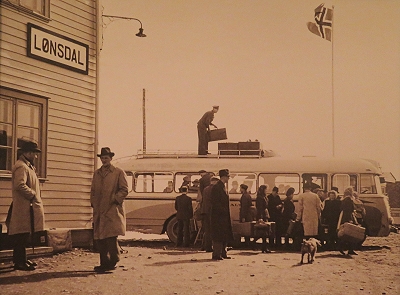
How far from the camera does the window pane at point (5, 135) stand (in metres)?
10.3

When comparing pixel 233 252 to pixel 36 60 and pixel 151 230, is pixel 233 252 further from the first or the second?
pixel 36 60

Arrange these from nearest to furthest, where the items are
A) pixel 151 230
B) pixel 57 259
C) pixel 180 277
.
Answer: pixel 180 277, pixel 57 259, pixel 151 230

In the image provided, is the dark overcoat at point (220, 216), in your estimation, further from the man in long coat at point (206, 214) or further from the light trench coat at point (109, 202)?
the light trench coat at point (109, 202)

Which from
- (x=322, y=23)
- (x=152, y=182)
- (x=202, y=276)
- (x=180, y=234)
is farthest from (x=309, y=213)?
(x=202, y=276)

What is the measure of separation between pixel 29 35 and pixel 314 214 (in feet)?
23.8

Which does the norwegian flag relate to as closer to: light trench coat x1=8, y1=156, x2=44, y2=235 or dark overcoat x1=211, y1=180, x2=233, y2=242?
dark overcoat x1=211, y1=180, x2=233, y2=242

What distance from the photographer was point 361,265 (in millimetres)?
11148

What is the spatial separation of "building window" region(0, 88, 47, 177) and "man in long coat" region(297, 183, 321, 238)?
5962 mm

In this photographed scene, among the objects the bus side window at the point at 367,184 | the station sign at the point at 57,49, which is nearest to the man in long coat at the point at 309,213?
the bus side window at the point at 367,184

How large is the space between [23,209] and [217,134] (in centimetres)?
1023

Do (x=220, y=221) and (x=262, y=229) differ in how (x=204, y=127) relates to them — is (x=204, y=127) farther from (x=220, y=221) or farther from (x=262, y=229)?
(x=220, y=221)

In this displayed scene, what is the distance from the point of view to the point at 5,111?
1037 centimetres

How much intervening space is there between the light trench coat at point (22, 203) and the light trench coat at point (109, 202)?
31.9 inches

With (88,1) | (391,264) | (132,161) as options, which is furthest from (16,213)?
(132,161)
